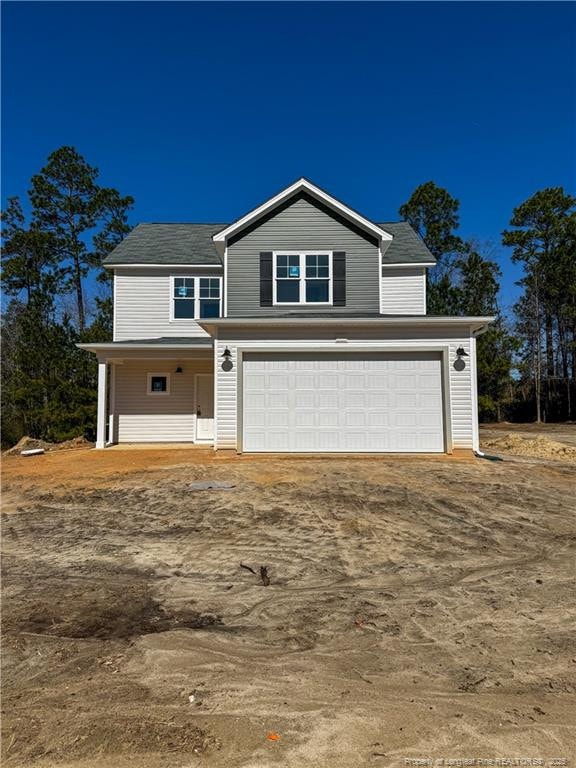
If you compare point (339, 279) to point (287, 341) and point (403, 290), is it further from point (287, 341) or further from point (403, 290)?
point (403, 290)

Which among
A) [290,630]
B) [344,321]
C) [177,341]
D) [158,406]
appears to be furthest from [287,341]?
[290,630]

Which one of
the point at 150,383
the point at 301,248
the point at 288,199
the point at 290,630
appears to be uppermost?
the point at 288,199

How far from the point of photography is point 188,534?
6555 millimetres

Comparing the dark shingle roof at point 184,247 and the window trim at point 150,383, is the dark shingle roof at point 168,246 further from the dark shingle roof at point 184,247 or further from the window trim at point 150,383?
the window trim at point 150,383

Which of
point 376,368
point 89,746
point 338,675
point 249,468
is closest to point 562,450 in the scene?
point 376,368

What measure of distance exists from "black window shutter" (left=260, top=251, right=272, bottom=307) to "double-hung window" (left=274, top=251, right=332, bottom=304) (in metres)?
0.18

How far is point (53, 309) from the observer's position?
21.2m

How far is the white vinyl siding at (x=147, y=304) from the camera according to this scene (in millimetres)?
16344

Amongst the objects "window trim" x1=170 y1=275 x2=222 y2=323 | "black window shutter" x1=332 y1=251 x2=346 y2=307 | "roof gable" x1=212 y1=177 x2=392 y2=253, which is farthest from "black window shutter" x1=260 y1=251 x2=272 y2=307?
"window trim" x1=170 y1=275 x2=222 y2=323

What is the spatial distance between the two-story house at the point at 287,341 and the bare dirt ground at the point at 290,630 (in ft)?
12.6

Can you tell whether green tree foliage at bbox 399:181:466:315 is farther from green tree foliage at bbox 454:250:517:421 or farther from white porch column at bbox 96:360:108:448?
white porch column at bbox 96:360:108:448

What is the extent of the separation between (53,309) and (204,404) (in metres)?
10.1

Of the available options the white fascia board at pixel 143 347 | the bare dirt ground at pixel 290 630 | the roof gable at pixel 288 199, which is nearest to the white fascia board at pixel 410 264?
the roof gable at pixel 288 199

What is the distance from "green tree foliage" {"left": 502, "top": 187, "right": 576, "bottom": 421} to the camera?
3081 cm
